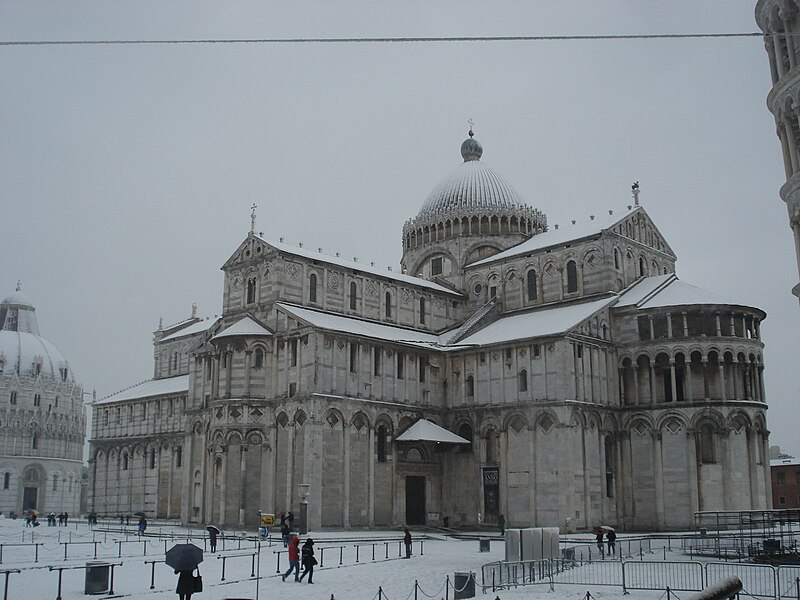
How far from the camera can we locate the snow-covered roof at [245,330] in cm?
5581

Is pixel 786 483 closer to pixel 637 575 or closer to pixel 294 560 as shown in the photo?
pixel 637 575

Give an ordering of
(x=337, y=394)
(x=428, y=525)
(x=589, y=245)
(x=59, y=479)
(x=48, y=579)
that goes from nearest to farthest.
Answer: (x=48, y=579), (x=337, y=394), (x=428, y=525), (x=589, y=245), (x=59, y=479)

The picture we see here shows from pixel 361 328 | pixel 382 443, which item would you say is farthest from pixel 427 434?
pixel 361 328

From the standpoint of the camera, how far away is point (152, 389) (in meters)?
85.1

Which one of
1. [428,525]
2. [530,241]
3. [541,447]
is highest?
[530,241]

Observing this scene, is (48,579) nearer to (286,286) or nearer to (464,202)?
(286,286)

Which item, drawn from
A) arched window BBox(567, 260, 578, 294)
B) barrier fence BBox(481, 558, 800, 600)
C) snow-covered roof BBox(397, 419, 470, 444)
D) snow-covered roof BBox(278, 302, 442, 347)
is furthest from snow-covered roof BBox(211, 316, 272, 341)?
barrier fence BBox(481, 558, 800, 600)

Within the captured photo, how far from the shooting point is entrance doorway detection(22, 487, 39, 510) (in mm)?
111750

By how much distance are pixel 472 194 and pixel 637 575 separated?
48.3m

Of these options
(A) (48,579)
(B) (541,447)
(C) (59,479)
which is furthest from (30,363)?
(A) (48,579)

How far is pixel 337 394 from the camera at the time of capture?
177ft

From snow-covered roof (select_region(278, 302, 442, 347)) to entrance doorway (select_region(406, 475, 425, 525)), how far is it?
9.05m

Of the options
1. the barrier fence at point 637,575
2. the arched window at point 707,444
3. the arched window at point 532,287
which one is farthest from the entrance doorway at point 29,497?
the barrier fence at point 637,575

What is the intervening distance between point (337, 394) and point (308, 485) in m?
5.84
